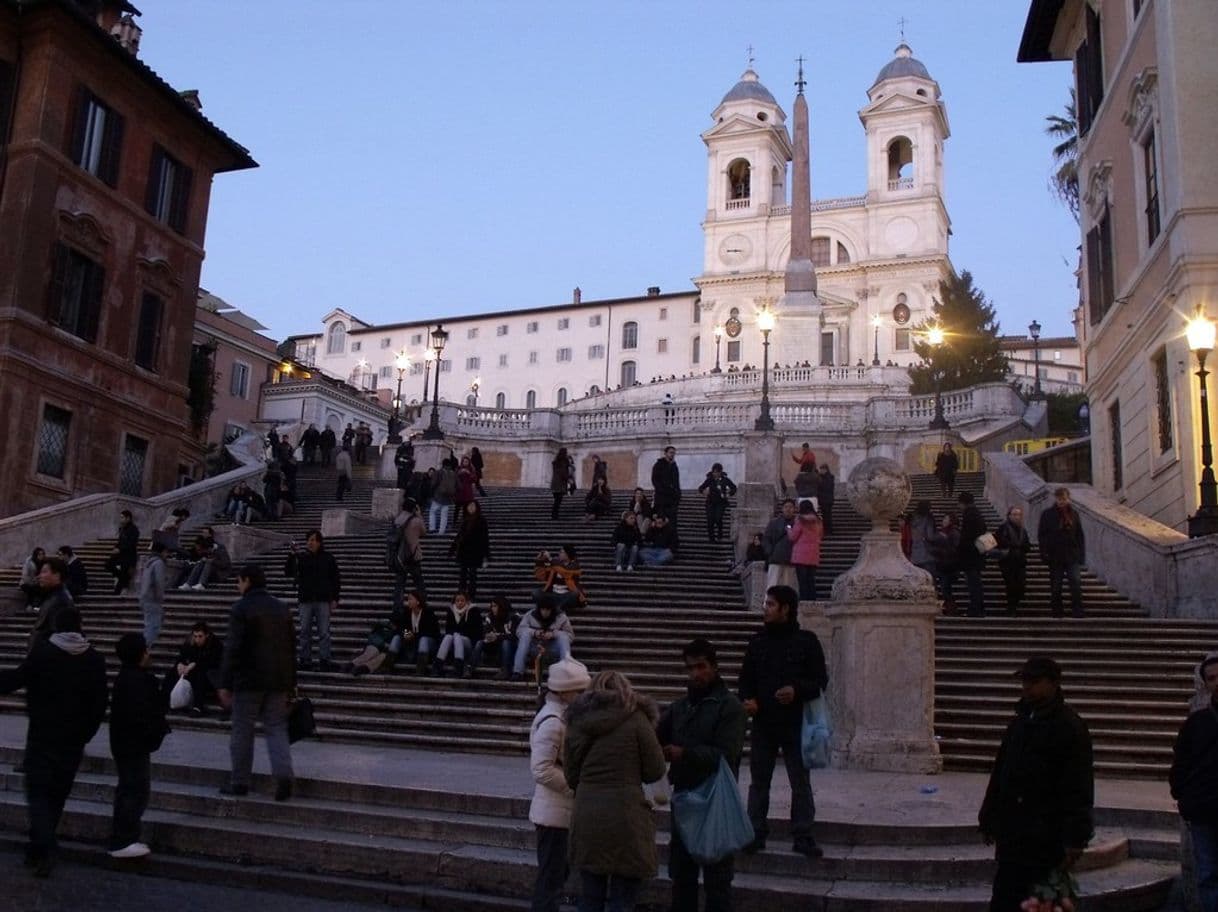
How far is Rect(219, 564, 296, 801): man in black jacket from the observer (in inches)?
352

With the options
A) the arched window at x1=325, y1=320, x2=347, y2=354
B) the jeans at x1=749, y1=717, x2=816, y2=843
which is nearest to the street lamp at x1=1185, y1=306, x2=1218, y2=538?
the jeans at x1=749, y1=717, x2=816, y2=843

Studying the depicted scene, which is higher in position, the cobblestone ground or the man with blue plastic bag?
the man with blue plastic bag

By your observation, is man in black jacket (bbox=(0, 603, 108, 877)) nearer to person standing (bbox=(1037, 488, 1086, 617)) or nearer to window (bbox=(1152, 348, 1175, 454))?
person standing (bbox=(1037, 488, 1086, 617))

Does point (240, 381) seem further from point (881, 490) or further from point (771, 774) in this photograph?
point (771, 774)

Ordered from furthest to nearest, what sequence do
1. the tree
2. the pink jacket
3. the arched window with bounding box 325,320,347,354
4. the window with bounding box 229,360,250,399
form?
the arched window with bounding box 325,320,347,354
the window with bounding box 229,360,250,399
the tree
the pink jacket

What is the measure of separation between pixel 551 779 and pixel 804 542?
978cm

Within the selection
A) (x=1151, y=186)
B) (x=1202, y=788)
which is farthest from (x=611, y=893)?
(x=1151, y=186)

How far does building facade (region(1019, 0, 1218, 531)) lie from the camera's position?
18.7 m

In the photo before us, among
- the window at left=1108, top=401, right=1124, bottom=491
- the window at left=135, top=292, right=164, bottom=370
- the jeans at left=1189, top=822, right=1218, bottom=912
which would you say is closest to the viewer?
the jeans at left=1189, top=822, right=1218, bottom=912

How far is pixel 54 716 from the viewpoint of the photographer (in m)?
7.76

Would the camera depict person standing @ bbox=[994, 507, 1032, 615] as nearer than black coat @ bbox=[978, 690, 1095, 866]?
No

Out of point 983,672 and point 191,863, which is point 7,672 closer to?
point 191,863


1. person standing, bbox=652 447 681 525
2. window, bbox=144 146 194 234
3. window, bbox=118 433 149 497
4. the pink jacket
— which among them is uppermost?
window, bbox=144 146 194 234

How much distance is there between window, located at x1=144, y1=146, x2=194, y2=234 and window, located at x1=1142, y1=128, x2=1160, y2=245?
22909 millimetres
